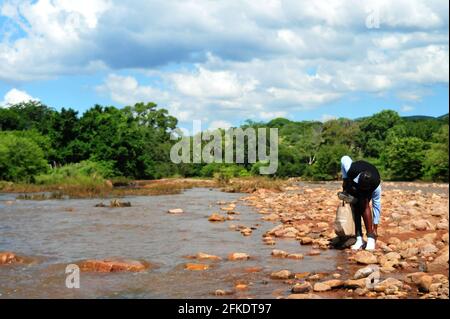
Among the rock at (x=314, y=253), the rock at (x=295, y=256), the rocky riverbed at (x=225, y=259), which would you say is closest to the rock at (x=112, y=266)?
the rocky riverbed at (x=225, y=259)

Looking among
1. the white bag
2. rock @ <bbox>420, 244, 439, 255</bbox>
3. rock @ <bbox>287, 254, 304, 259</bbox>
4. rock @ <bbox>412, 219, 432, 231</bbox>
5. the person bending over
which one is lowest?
rock @ <bbox>287, 254, 304, 259</bbox>

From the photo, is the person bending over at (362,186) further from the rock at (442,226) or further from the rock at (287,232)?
the rock at (287,232)

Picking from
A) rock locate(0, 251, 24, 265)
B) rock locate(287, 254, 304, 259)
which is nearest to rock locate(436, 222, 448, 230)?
rock locate(287, 254, 304, 259)

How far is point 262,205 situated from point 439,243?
11.5 m

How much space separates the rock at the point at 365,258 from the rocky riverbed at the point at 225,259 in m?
0.02

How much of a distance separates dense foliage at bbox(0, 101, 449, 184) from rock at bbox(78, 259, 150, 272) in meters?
30.2

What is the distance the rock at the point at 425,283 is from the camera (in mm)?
5598

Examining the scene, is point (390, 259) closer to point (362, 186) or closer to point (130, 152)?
point (362, 186)

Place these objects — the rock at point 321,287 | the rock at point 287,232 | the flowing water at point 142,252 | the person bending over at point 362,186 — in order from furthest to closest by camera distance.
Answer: the rock at point 287,232 → the person bending over at point 362,186 → the flowing water at point 142,252 → the rock at point 321,287

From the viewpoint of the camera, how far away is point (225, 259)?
27.8 feet

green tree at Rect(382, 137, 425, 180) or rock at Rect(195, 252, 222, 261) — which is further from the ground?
green tree at Rect(382, 137, 425, 180)

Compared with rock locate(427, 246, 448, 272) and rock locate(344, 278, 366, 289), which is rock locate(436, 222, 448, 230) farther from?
rock locate(344, 278, 366, 289)

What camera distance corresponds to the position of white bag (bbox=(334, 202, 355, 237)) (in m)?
8.36

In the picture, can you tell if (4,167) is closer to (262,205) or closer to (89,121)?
(89,121)
